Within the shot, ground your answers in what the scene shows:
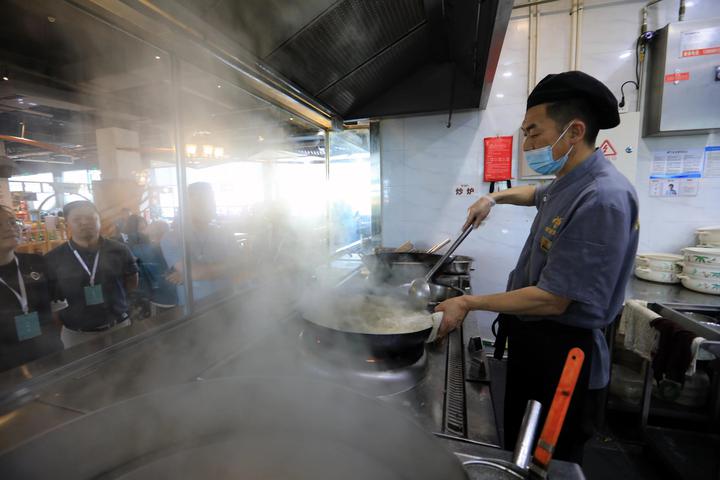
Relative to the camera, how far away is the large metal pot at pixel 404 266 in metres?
1.98

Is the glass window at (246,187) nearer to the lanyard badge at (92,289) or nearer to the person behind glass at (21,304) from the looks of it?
the lanyard badge at (92,289)

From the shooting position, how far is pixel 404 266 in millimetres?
2035

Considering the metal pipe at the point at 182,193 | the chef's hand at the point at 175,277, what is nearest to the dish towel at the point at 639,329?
the metal pipe at the point at 182,193

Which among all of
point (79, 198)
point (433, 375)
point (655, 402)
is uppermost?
point (79, 198)

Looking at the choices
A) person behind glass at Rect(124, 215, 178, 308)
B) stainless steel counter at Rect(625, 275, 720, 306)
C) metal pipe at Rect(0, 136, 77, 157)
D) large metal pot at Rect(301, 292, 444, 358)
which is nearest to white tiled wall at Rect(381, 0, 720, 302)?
stainless steel counter at Rect(625, 275, 720, 306)

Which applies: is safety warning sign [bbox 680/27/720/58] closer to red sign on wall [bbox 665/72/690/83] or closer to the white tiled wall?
red sign on wall [bbox 665/72/690/83]

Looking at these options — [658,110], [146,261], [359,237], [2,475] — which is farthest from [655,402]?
[146,261]

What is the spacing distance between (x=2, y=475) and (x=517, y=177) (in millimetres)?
3035

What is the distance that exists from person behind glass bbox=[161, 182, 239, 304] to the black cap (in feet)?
5.73

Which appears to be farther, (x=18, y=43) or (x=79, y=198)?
(x=79, y=198)

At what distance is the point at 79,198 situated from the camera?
6.56 ft

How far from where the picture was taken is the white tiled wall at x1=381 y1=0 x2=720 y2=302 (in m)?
2.51

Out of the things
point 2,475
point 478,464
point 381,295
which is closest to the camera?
point 2,475

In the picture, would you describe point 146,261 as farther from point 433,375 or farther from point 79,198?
point 433,375
